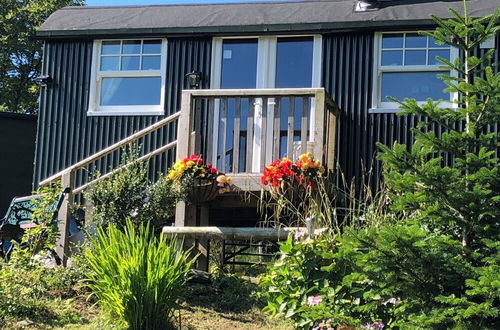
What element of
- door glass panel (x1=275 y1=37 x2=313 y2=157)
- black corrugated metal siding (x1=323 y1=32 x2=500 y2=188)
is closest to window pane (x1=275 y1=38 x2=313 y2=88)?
door glass panel (x1=275 y1=37 x2=313 y2=157)

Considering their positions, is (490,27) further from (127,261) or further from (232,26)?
(232,26)

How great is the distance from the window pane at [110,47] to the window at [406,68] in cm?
379

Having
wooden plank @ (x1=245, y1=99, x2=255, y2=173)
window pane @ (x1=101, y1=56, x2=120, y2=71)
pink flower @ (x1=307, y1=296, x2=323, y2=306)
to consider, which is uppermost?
window pane @ (x1=101, y1=56, x2=120, y2=71)

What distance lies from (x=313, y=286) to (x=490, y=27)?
228 centimetres

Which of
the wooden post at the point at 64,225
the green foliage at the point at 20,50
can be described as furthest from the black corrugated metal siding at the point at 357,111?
the green foliage at the point at 20,50

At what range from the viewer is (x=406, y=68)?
377 inches

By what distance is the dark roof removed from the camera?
9633 millimetres

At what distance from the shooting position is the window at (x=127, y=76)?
1030 cm

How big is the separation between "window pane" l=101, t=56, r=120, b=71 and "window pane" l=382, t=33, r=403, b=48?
3.88 metres

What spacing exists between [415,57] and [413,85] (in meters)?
0.39

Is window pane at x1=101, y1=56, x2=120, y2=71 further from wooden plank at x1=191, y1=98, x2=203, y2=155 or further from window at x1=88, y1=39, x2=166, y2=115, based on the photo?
wooden plank at x1=191, y1=98, x2=203, y2=155

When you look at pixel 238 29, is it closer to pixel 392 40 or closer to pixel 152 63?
pixel 152 63

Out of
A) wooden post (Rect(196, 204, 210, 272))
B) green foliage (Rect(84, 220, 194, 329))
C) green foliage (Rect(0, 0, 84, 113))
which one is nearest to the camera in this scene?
green foliage (Rect(84, 220, 194, 329))

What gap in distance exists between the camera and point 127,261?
5.39 metres
